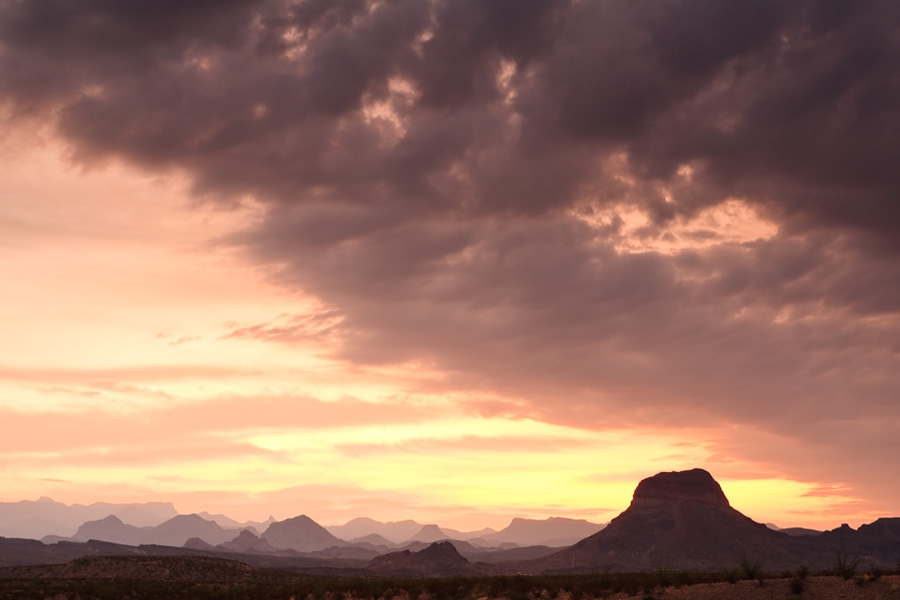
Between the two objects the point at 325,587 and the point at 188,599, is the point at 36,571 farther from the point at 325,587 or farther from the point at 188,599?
the point at 325,587

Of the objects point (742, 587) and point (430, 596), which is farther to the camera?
point (430, 596)

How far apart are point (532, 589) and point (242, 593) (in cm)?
2782

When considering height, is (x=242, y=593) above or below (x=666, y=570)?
below

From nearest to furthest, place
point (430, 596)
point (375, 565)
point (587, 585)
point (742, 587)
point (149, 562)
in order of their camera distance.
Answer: point (742, 587)
point (587, 585)
point (430, 596)
point (149, 562)
point (375, 565)

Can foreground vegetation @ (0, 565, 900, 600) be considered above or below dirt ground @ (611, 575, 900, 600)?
below

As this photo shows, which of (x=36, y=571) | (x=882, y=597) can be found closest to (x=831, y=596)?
(x=882, y=597)

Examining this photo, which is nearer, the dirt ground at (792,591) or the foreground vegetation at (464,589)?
the dirt ground at (792,591)

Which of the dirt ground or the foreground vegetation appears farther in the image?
the foreground vegetation

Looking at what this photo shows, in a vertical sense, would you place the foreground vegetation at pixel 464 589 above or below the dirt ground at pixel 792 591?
below

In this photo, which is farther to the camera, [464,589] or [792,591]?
[464,589]

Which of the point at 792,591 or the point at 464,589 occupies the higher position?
the point at 792,591

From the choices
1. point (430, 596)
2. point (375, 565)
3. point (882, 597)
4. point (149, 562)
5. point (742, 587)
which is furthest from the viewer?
point (375, 565)

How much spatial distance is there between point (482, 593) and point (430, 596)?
4.24 metres

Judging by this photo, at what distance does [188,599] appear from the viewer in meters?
53.8
